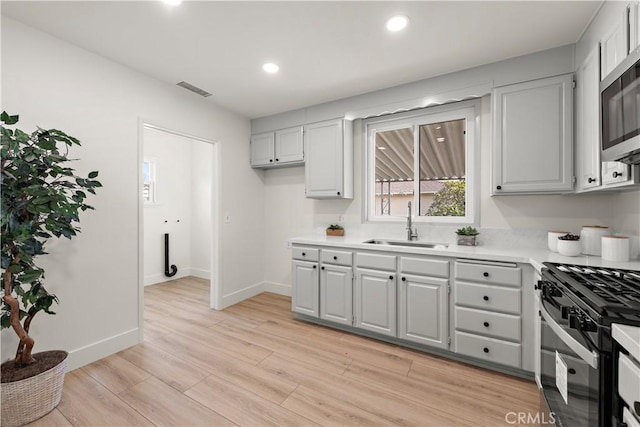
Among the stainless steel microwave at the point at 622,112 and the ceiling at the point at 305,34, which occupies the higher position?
the ceiling at the point at 305,34

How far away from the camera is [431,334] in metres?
2.44

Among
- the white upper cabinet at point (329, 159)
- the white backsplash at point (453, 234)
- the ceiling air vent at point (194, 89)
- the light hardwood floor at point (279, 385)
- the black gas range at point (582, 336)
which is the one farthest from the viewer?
the white upper cabinet at point (329, 159)

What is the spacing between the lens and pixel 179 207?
17.0ft

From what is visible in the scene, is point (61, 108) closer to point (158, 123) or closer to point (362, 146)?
point (158, 123)

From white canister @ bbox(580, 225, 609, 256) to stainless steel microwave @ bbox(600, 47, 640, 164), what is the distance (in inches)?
35.7

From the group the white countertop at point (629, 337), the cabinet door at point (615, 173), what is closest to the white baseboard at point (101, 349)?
the white countertop at point (629, 337)

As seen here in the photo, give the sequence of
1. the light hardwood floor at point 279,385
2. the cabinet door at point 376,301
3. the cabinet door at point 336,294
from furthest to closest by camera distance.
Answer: the cabinet door at point 336,294
the cabinet door at point 376,301
the light hardwood floor at point 279,385

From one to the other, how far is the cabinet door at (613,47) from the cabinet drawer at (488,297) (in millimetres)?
1561

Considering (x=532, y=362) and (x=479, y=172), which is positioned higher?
(x=479, y=172)

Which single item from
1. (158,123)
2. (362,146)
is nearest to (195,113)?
(158,123)

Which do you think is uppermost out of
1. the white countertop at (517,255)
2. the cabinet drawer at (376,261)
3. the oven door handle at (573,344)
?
the white countertop at (517,255)

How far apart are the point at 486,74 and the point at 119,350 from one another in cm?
421

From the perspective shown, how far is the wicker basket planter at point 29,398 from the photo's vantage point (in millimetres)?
1641

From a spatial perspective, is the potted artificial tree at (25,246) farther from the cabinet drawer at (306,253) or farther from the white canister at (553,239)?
the white canister at (553,239)
